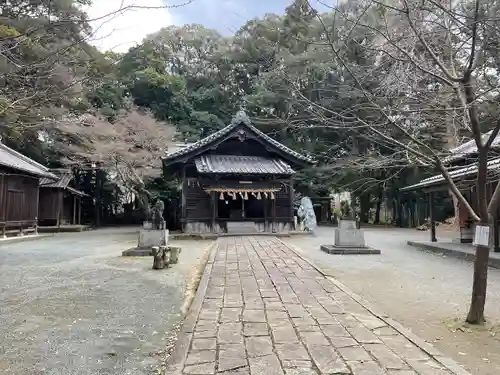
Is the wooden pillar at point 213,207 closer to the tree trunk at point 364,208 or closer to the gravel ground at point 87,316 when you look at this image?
the gravel ground at point 87,316

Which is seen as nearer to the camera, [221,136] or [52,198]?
[221,136]

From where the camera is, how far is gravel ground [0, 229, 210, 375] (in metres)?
3.60

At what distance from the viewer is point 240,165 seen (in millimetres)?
19312

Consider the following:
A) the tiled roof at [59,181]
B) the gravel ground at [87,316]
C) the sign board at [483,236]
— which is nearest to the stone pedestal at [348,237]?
the gravel ground at [87,316]

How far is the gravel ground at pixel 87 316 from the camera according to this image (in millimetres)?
3600

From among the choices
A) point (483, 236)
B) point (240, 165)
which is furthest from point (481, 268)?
point (240, 165)

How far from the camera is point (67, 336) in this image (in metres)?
4.30

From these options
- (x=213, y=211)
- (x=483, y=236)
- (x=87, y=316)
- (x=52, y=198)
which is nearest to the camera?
(x=483, y=236)

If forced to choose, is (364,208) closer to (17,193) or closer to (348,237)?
(348,237)

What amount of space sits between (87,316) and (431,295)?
515 cm

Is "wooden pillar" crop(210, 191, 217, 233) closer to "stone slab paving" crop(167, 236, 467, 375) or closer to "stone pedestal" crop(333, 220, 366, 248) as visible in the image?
"stone pedestal" crop(333, 220, 366, 248)

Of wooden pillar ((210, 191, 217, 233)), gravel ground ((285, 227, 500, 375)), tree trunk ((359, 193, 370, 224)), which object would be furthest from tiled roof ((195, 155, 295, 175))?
tree trunk ((359, 193, 370, 224))

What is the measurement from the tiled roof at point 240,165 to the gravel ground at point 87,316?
9.07 m

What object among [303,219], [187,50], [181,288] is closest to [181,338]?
[181,288]
